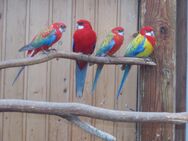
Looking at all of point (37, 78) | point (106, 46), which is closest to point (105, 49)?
point (106, 46)

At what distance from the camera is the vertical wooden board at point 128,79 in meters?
2.02

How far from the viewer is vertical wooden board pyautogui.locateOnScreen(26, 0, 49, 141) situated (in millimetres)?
2010

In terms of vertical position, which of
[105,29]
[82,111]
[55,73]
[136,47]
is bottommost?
[82,111]

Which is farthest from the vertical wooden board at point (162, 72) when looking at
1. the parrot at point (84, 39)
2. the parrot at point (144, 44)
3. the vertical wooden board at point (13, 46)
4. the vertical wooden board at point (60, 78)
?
the vertical wooden board at point (13, 46)

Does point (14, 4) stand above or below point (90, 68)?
above

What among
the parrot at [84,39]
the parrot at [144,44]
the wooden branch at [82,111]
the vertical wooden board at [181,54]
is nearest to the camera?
the wooden branch at [82,111]

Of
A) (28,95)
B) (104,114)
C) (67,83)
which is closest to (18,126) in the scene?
(28,95)

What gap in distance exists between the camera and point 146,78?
65.0 inches

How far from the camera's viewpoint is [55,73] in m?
2.02

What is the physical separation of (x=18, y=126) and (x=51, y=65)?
0.34 m

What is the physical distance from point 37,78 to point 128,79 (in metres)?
0.45

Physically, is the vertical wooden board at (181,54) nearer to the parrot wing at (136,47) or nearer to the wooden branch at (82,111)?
the parrot wing at (136,47)

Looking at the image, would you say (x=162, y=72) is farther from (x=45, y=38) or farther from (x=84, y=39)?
(x=45, y=38)

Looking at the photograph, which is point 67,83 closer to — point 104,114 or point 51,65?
point 51,65
